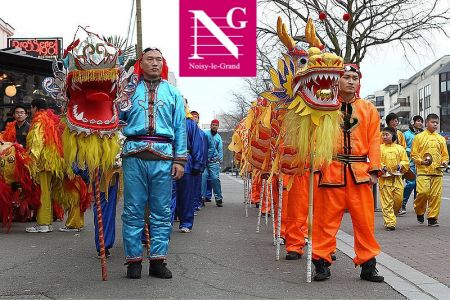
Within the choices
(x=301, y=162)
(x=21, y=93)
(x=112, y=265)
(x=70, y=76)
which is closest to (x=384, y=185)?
(x=301, y=162)

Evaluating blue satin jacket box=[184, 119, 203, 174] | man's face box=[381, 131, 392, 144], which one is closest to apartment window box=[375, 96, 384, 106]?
man's face box=[381, 131, 392, 144]

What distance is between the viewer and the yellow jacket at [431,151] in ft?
39.2

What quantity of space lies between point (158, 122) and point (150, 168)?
41cm

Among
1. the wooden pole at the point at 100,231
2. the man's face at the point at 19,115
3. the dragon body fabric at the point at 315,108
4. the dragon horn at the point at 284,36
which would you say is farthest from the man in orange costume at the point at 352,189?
the man's face at the point at 19,115

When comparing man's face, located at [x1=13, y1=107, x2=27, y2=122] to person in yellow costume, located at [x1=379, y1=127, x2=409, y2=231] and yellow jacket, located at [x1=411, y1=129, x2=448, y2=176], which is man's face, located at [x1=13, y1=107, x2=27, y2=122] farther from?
yellow jacket, located at [x1=411, y1=129, x2=448, y2=176]

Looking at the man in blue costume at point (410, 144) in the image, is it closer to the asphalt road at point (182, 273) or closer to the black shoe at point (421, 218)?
the black shoe at point (421, 218)

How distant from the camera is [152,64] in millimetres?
6582

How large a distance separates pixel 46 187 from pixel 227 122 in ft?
275

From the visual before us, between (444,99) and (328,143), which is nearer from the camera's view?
(328,143)

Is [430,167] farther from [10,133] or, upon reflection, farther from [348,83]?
[10,133]

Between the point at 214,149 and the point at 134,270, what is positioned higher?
the point at 214,149

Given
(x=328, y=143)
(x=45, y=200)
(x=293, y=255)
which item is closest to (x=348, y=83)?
(x=328, y=143)

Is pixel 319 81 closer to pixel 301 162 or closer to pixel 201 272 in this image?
pixel 301 162

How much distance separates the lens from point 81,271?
269 inches
